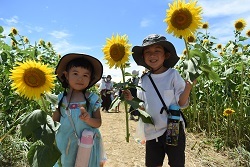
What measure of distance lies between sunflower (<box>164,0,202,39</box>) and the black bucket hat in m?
0.12

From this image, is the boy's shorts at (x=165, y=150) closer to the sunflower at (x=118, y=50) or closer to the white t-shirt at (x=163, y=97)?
the white t-shirt at (x=163, y=97)

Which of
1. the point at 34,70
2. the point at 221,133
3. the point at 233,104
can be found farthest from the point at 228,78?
the point at 34,70

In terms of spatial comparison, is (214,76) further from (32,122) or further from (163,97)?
(32,122)

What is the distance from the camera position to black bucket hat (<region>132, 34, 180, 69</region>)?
6.63ft

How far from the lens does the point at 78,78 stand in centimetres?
188

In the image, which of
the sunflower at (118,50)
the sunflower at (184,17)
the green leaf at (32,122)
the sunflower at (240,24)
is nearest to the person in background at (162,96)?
the sunflower at (184,17)

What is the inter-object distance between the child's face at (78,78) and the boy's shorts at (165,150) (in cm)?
65

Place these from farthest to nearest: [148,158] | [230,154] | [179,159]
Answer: [230,154] → [148,158] → [179,159]

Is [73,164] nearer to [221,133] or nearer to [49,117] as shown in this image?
[49,117]

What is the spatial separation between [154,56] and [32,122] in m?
1.04

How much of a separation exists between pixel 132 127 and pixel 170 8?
3606 mm

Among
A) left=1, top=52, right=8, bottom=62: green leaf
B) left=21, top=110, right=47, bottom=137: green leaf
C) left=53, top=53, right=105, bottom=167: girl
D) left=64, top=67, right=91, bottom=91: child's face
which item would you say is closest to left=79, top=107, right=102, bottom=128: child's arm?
left=53, top=53, right=105, bottom=167: girl

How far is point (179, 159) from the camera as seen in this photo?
2.00 meters

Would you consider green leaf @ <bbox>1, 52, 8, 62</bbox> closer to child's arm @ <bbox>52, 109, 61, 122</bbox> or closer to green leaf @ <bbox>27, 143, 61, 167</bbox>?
child's arm @ <bbox>52, 109, 61, 122</bbox>
